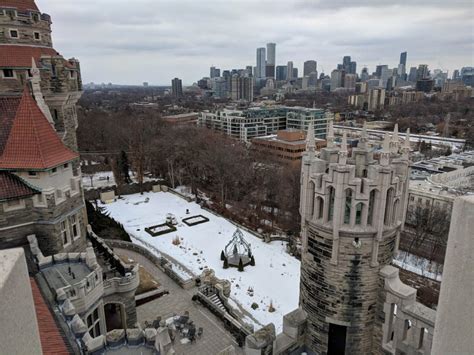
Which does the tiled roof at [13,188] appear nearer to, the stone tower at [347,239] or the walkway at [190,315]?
the walkway at [190,315]

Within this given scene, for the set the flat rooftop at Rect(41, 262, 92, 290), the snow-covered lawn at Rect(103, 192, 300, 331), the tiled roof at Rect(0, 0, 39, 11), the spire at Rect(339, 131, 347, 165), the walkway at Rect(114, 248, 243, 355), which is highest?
the tiled roof at Rect(0, 0, 39, 11)

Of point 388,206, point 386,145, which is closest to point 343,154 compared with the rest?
point 386,145

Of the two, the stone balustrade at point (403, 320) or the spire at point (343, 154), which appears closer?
the stone balustrade at point (403, 320)

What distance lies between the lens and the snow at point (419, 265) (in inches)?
1334

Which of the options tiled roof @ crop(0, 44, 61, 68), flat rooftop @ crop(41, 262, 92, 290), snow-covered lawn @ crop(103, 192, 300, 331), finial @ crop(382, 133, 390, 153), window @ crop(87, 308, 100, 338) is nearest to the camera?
finial @ crop(382, 133, 390, 153)

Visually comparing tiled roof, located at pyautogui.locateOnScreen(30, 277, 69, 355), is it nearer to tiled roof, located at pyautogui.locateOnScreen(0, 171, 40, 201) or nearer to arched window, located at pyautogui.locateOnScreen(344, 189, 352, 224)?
tiled roof, located at pyautogui.locateOnScreen(0, 171, 40, 201)

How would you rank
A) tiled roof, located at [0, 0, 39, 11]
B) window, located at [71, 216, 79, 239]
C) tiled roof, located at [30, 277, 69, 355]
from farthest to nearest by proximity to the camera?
tiled roof, located at [0, 0, 39, 11]
window, located at [71, 216, 79, 239]
tiled roof, located at [30, 277, 69, 355]

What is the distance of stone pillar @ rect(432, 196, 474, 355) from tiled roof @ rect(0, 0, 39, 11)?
21284 mm

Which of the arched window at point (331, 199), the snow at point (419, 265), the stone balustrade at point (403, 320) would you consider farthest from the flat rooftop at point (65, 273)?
the snow at point (419, 265)

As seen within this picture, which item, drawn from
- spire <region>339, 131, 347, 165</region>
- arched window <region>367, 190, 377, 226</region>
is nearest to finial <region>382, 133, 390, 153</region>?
spire <region>339, 131, 347, 165</region>

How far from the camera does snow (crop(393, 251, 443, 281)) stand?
111 ft

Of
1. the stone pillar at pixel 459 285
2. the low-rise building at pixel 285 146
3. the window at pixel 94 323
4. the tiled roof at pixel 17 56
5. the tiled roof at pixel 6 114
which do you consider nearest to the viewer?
the stone pillar at pixel 459 285

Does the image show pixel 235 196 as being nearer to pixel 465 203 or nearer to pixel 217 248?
pixel 217 248

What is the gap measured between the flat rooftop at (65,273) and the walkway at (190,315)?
23.9 feet
